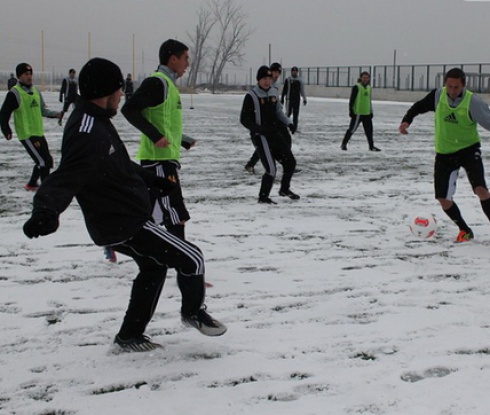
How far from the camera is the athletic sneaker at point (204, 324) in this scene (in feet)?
12.4

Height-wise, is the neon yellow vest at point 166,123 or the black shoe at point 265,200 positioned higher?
the neon yellow vest at point 166,123

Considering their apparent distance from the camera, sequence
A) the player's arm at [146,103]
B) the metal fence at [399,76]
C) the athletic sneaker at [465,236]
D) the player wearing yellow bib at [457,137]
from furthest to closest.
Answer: the metal fence at [399,76]
the athletic sneaker at [465,236]
the player wearing yellow bib at [457,137]
the player's arm at [146,103]

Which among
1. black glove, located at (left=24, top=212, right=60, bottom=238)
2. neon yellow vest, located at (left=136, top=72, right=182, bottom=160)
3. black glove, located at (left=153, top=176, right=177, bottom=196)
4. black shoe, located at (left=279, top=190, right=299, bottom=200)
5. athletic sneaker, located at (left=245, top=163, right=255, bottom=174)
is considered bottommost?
black shoe, located at (left=279, top=190, right=299, bottom=200)

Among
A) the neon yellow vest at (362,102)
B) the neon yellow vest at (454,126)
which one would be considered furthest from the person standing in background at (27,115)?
the neon yellow vest at (362,102)

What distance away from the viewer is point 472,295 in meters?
4.79

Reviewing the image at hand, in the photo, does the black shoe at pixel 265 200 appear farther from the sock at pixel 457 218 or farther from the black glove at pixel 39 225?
the black glove at pixel 39 225

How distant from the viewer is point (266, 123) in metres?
8.30

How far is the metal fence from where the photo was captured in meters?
37.2

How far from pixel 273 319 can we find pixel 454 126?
3.16 metres

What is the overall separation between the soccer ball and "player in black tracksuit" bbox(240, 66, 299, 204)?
2.24 metres

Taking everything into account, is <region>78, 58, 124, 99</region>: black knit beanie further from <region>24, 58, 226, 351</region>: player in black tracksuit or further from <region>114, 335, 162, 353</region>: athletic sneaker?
<region>114, 335, 162, 353</region>: athletic sneaker

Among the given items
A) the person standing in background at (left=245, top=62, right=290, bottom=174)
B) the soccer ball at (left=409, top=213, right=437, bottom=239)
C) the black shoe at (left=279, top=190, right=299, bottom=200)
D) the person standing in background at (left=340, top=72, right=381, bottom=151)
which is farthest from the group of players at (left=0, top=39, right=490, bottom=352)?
the person standing in background at (left=340, top=72, right=381, bottom=151)

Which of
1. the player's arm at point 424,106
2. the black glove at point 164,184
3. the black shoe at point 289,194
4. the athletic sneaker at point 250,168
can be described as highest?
the player's arm at point 424,106

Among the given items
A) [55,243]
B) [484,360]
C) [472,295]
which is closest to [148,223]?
[484,360]
